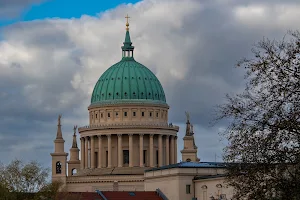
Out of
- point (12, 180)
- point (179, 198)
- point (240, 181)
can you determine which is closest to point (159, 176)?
point (179, 198)

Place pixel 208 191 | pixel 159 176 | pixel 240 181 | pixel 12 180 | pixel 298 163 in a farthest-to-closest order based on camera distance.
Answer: pixel 159 176
pixel 208 191
pixel 12 180
pixel 240 181
pixel 298 163

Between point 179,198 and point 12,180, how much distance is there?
42279mm

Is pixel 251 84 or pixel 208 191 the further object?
pixel 208 191

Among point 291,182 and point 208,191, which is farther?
point 208,191

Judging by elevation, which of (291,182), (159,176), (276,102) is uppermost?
(159,176)

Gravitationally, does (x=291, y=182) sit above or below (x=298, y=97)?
below

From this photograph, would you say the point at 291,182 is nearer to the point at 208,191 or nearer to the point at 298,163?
the point at 298,163

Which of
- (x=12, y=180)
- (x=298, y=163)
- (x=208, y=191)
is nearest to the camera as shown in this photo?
(x=298, y=163)

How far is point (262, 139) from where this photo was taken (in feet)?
192

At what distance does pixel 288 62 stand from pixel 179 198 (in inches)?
4100

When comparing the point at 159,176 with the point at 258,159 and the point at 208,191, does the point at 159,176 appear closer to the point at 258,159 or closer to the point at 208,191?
the point at 208,191

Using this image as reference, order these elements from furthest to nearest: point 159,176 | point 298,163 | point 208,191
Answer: point 159,176
point 208,191
point 298,163

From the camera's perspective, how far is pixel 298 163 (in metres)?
57.7

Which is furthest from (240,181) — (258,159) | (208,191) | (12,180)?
(208,191)
